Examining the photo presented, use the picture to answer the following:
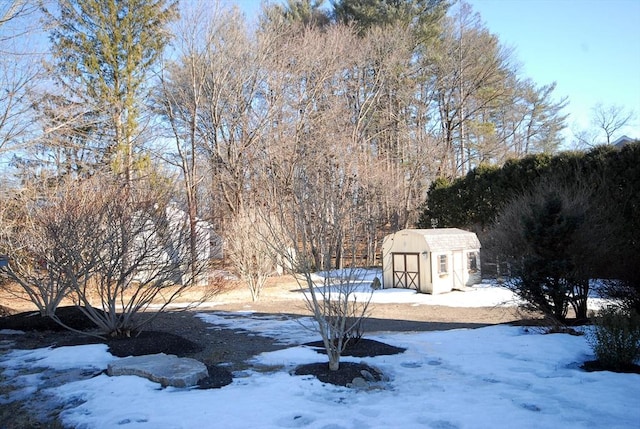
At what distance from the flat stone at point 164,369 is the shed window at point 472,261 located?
14.2 metres

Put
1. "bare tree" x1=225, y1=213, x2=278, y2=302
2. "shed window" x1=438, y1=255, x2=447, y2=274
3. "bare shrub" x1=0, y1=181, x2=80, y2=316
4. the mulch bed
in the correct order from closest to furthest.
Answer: the mulch bed
"bare shrub" x1=0, y1=181, x2=80, y2=316
"bare tree" x1=225, y1=213, x2=278, y2=302
"shed window" x1=438, y1=255, x2=447, y2=274

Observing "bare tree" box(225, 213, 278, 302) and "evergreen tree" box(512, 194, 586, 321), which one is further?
"bare tree" box(225, 213, 278, 302)

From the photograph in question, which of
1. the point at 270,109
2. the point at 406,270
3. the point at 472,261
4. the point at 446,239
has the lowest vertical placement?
the point at 406,270

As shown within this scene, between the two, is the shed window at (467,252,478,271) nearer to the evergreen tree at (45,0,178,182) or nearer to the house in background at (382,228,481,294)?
the house in background at (382,228,481,294)

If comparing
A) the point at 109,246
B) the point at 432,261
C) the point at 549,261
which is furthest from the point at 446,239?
the point at 109,246

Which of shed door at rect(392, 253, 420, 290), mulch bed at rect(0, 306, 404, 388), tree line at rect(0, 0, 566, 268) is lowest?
mulch bed at rect(0, 306, 404, 388)

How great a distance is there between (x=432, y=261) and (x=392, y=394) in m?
12.3

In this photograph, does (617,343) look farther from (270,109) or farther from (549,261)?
(270,109)

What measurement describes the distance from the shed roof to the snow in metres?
10.0

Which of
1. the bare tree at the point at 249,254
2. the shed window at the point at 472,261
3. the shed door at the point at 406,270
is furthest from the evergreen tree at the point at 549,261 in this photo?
the shed window at the point at 472,261

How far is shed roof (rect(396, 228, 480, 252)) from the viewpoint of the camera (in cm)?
1694

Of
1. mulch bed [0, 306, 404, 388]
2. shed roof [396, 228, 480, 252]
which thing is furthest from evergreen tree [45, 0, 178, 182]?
shed roof [396, 228, 480, 252]

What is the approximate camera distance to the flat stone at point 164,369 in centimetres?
509

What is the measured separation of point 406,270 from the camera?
58.1 feet
